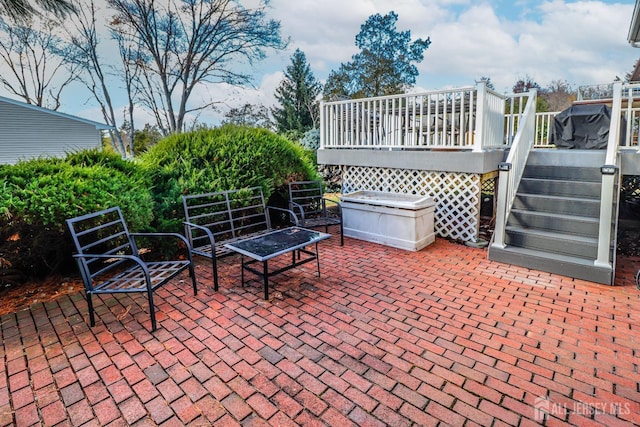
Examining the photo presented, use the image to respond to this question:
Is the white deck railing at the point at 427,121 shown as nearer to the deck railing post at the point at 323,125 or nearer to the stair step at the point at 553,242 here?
the deck railing post at the point at 323,125

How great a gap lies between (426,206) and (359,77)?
16.9 m

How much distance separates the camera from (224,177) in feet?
15.8

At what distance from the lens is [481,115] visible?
16.0ft

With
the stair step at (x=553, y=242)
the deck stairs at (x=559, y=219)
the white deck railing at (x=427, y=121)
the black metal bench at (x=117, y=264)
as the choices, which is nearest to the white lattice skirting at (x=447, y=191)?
the white deck railing at (x=427, y=121)

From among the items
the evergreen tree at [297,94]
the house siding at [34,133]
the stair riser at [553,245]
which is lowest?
the stair riser at [553,245]

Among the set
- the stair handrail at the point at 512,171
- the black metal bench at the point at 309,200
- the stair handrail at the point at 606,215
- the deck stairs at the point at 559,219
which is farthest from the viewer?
the black metal bench at the point at 309,200

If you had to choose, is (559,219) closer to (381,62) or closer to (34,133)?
(381,62)

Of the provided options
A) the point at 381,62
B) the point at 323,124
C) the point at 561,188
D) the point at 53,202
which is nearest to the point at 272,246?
the point at 53,202

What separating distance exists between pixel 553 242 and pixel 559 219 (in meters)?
0.41

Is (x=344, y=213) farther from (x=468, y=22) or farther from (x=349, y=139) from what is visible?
(x=468, y=22)

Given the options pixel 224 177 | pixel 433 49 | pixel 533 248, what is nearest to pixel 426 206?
pixel 533 248

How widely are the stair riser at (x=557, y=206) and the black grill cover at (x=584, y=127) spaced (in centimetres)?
272

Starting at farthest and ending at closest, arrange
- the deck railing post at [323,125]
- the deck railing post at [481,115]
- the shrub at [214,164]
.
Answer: the deck railing post at [323,125], the deck railing post at [481,115], the shrub at [214,164]

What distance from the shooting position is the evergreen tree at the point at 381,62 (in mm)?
19719
